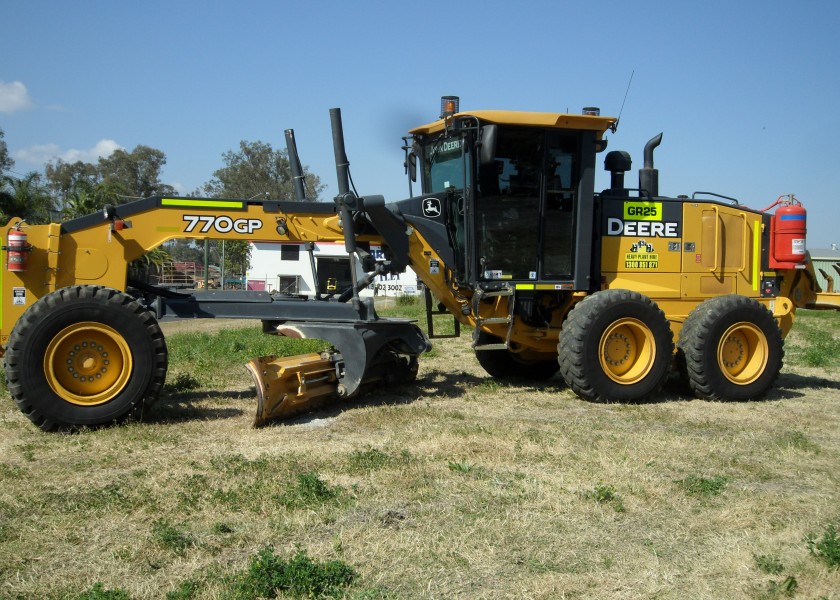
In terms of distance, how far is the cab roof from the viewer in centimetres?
879

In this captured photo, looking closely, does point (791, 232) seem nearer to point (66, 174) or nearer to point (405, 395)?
point (405, 395)

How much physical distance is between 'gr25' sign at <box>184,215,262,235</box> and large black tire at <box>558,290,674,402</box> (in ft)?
11.6

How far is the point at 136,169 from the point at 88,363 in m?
59.8

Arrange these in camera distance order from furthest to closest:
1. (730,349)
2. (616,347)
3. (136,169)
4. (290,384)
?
(136,169) → (730,349) → (616,347) → (290,384)

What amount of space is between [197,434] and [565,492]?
10.9ft

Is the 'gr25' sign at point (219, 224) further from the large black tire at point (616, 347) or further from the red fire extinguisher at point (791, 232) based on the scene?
the red fire extinguisher at point (791, 232)

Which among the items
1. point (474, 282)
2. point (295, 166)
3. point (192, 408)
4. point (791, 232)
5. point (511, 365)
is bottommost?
point (192, 408)

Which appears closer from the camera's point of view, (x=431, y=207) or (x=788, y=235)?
(x=431, y=207)

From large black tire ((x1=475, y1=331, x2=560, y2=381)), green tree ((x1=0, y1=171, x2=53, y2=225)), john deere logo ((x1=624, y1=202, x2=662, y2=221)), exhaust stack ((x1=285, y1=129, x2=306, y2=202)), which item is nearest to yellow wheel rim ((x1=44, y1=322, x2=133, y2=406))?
exhaust stack ((x1=285, y1=129, x2=306, y2=202))

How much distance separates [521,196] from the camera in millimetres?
9195

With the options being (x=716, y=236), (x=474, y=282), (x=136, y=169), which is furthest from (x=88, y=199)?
(x=716, y=236)

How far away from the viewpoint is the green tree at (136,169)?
6191 cm

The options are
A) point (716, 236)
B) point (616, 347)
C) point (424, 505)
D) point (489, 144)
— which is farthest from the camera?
point (716, 236)

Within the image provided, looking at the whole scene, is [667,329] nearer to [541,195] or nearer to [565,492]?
[541,195]
